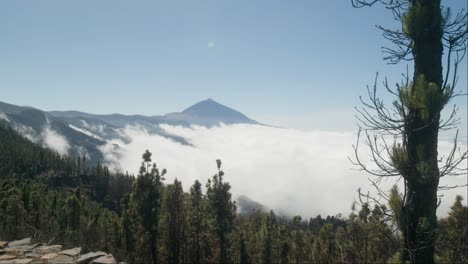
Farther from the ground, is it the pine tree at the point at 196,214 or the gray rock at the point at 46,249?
the gray rock at the point at 46,249

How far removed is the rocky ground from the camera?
10.4 metres

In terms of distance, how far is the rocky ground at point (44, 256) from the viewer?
1042 cm

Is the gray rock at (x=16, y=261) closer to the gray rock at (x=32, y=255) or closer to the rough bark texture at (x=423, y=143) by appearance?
the gray rock at (x=32, y=255)

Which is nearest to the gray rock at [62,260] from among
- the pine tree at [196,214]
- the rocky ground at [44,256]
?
the rocky ground at [44,256]

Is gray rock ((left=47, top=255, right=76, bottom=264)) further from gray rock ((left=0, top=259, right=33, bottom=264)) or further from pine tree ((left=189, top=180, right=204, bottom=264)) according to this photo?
pine tree ((left=189, top=180, right=204, bottom=264))

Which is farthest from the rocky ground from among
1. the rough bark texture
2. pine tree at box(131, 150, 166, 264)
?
pine tree at box(131, 150, 166, 264)

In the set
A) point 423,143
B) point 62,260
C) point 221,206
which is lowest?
point 221,206

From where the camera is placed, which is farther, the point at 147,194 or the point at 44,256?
the point at 147,194

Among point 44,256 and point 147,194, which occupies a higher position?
point 44,256

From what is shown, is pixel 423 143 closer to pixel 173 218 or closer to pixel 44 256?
pixel 44 256

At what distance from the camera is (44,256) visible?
431 inches

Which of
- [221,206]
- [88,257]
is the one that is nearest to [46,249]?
[88,257]

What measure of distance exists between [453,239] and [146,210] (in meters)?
30.3

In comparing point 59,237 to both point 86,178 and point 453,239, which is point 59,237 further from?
point 86,178
